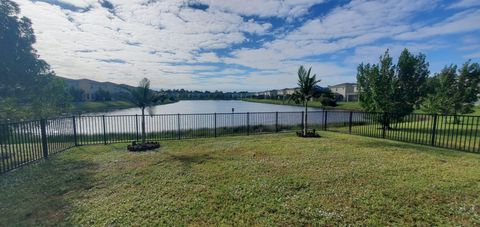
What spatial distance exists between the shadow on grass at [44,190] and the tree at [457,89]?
17737mm

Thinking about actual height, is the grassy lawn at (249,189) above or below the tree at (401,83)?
below

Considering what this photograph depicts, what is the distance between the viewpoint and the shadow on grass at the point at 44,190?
3.12 meters

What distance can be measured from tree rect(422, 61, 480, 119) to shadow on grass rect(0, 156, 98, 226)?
1774 centimetres

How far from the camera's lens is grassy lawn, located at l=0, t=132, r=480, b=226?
3.03 m

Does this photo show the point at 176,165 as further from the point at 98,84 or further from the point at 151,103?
the point at 98,84

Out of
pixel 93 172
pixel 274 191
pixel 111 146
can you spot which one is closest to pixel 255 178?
pixel 274 191

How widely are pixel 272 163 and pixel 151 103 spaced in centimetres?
546

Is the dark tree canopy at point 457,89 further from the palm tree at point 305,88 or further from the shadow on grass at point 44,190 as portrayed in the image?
the shadow on grass at point 44,190

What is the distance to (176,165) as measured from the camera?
5.61m

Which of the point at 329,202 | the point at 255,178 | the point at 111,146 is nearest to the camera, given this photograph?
the point at 329,202

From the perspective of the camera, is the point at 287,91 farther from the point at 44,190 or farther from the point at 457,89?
the point at 44,190

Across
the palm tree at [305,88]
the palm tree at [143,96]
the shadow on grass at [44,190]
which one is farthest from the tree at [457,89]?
the shadow on grass at [44,190]

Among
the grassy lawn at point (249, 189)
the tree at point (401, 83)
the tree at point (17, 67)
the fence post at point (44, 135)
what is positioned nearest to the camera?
the grassy lawn at point (249, 189)

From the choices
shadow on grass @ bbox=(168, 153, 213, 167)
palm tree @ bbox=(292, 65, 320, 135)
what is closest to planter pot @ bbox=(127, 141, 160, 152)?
shadow on grass @ bbox=(168, 153, 213, 167)
